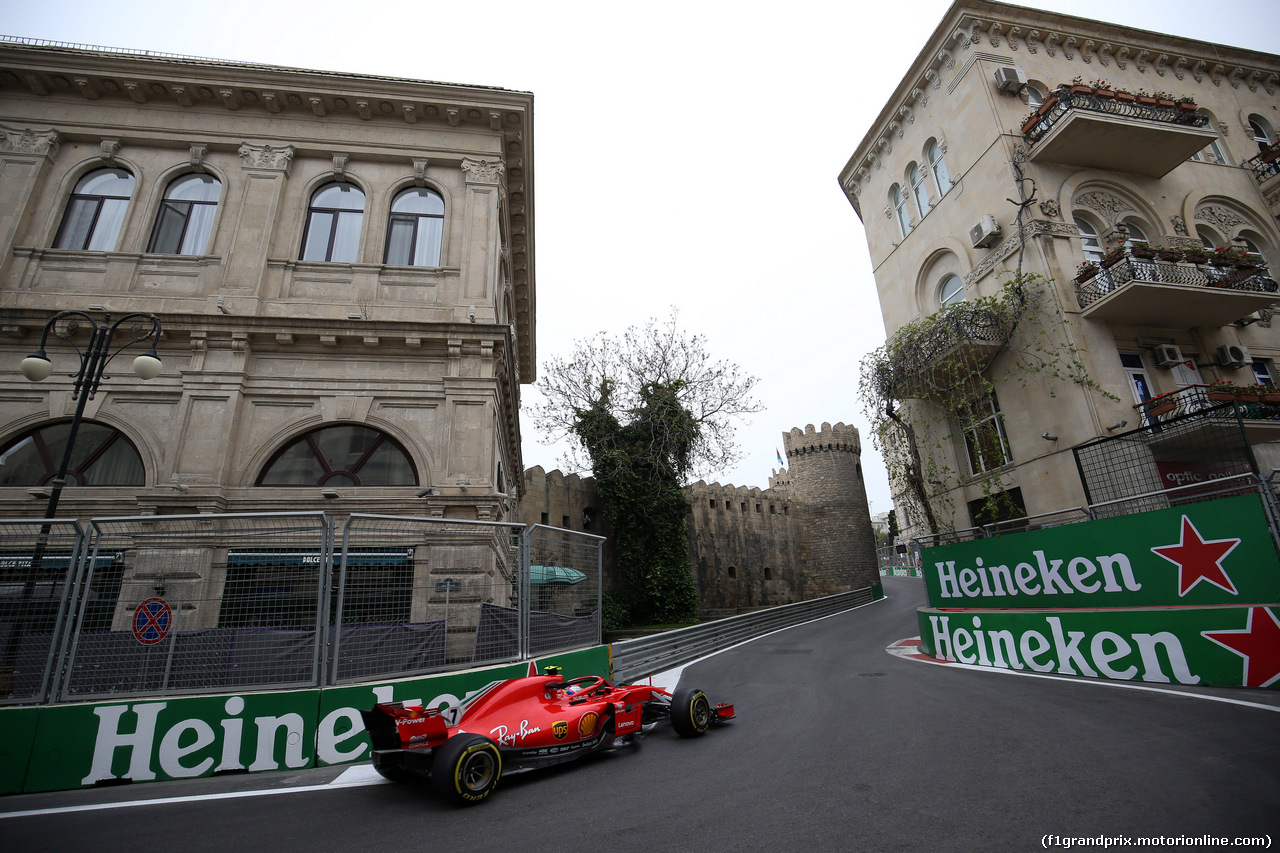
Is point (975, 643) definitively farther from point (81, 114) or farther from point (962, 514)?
point (81, 114)

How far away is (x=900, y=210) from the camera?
19.0 m

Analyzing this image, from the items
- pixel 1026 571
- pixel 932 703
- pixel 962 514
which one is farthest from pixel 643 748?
pixel 962 514

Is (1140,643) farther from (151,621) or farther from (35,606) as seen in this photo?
(35,606)

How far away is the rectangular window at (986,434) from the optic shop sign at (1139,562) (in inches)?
208

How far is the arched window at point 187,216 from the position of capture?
1173cm

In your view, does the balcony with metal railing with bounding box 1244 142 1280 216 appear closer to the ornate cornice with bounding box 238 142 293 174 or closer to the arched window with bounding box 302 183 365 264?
the arched window with bounding box 302 183 365 264

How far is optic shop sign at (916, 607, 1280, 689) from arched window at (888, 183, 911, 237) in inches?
518

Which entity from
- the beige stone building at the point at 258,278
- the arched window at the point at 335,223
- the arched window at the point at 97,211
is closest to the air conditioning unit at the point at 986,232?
the beige stone building at the point at 258,278

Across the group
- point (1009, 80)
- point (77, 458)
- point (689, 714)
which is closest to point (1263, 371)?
point (1009, 80)

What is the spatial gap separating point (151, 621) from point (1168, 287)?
18543mm

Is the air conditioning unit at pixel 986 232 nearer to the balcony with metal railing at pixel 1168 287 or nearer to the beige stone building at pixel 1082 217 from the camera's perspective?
the beige stone building at pixel 1082 217

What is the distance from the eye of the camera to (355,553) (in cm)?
623

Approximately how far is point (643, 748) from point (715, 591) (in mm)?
23386

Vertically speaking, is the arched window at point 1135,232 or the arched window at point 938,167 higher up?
the arched window at point 938,167
